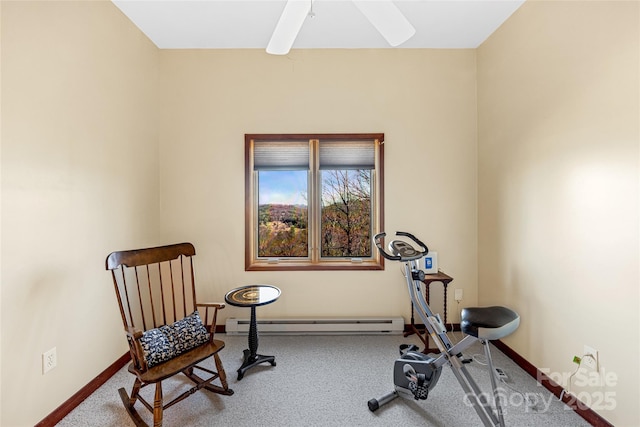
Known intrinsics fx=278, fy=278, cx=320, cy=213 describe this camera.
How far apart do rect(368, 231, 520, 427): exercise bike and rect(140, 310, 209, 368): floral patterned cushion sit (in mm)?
1298

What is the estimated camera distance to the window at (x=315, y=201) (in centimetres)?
305

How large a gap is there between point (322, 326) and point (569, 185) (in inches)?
93.8

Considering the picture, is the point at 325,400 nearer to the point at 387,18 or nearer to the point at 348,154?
the point at 348,154

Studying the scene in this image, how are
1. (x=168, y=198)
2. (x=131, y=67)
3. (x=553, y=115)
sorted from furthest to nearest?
1. (x=168, y=198)
2. (x=131, y=67)
3. (x=553, y=115)

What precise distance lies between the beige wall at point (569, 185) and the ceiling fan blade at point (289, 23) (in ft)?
5.92

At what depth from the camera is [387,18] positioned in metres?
1.50

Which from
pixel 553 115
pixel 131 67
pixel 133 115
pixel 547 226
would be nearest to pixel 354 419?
pixel 547 226

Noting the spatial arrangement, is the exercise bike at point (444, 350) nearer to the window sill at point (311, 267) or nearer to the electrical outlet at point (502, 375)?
the electrical outlet at point (502, 375)

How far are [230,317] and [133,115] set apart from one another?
2203mm

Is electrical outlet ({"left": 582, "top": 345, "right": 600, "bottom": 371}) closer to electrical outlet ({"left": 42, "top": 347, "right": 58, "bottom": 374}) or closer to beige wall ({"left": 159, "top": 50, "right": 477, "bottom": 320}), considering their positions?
beige wall ({"left": 159, "top": 50, "right": 477, "bottom": 320})

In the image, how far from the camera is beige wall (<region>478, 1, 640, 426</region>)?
1.57 metres

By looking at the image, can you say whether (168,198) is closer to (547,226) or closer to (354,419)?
(354,419)

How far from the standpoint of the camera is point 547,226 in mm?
2098

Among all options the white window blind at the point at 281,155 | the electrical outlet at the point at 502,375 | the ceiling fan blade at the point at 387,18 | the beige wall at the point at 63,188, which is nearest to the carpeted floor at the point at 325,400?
the electrical outlet at the point at 502,375
